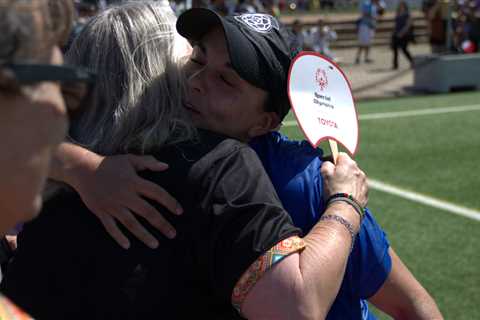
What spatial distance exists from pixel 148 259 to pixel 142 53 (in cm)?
51

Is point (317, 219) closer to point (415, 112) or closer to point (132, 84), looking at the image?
point (132, 84)

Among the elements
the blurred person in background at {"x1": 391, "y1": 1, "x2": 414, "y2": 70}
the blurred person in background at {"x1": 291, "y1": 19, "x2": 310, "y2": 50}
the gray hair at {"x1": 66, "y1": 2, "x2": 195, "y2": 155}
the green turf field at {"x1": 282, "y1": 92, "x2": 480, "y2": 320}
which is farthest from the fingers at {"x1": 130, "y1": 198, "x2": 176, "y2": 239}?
the blurred person in background at {"x1": 391, "y1": 1, "x2": 414, "y2": 70}

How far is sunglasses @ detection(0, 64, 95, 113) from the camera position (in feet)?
3.47

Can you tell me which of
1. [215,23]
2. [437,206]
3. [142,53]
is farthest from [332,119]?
[437,206]

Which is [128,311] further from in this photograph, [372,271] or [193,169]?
[372,271]

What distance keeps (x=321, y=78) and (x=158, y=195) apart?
2.44 ft

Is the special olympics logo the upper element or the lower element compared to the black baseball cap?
lower

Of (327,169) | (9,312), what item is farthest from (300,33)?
(9,312)

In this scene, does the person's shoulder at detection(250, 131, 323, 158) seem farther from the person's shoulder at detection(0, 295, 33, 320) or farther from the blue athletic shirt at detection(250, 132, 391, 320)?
the person's shoulder at detection(0, 295, 33, 320)

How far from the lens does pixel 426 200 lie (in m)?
7.23

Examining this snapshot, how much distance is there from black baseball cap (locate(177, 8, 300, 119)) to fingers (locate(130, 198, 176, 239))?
1.55 feet

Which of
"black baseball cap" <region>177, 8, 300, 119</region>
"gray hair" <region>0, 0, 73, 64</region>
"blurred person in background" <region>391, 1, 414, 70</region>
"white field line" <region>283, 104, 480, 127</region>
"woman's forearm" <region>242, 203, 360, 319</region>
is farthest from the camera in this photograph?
"blurred person in background" <region>391, 1, 414, 70</region>

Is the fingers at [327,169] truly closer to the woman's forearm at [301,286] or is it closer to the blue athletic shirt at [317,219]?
the blue athletic shirt at [317,219]

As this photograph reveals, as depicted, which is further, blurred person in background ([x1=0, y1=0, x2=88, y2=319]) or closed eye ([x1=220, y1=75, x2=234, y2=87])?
closed eye ([x1=220, y1=75, x2=234, y2=87])
